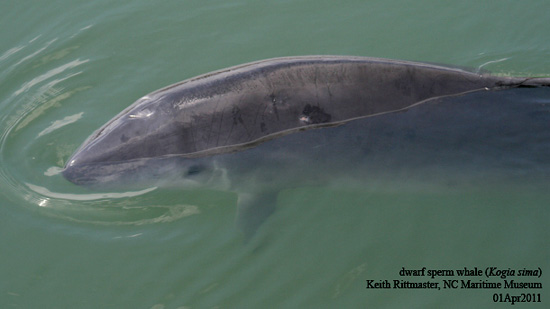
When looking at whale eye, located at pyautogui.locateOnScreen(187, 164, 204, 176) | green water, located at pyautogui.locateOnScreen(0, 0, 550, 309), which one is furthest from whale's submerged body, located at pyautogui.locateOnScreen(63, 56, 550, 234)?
green water, located at pyautogui.locateOnScreen(0, 0, 550, 309)

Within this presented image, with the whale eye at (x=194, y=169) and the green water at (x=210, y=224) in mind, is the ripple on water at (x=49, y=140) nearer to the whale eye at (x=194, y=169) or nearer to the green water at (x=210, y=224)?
the green water at (x=210, y=224)

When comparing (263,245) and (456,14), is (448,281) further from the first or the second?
(456,14)

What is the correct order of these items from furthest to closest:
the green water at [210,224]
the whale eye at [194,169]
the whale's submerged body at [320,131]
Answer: the whale eye at [194,169] < the whale's submerged body at [320,131] < the green water at [210,224]

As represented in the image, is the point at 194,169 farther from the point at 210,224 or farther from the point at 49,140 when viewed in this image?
the point at 49,140

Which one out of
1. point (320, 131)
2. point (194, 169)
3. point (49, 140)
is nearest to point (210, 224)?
point (194, 169)

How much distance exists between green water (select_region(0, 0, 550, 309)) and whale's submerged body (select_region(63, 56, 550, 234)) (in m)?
0.26

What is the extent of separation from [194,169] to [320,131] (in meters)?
1.47

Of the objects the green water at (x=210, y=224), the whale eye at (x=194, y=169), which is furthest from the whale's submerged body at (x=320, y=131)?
the green water at (x=210, y=224)

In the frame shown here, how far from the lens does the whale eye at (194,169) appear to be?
273 inches

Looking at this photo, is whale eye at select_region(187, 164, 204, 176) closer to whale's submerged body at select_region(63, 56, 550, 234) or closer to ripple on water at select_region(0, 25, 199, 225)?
whale's submerged body at select_region(63, 56, 550, 234)

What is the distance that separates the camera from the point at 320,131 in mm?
6930

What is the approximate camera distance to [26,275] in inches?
254

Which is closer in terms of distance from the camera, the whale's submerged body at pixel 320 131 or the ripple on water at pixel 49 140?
the whale's submerged body at pixel 320 131

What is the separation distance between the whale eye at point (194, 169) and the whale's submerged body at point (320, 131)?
0.01 metres
